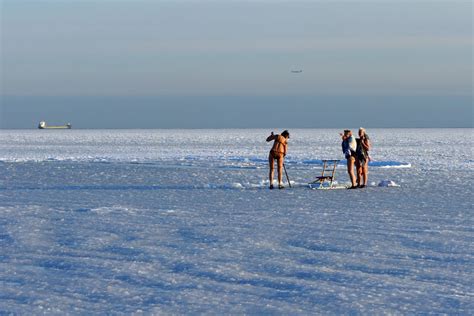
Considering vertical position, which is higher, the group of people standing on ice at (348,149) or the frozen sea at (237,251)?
the group of people standing on ice at (348,149)

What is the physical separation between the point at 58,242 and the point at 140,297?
11.8ft

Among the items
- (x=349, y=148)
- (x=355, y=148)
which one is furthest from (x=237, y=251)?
(x=355, y=148)

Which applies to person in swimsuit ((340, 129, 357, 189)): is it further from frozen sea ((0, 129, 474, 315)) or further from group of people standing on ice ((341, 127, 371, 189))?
frozen sea ((0, 129, 474, 315))

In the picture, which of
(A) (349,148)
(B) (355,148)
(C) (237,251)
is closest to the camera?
(C) (237,251)

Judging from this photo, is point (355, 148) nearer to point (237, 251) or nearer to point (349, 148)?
point (349, 148)

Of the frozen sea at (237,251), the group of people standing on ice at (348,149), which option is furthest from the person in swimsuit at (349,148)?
the frozen sea at (237,251)

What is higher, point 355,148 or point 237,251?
point 355,148

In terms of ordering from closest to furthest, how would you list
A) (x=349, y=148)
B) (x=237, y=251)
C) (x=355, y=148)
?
(x=237, y=251), (x=349, y=148), (x=355, y=148)

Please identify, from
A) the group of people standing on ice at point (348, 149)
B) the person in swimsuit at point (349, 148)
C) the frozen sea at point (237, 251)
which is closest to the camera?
the frozen sea at point (237, 251)

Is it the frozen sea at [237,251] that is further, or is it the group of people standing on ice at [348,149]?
the group of people standing on ice at [348,149]

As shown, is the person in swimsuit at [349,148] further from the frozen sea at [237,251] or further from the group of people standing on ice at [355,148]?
the frozen sea at [237,251]

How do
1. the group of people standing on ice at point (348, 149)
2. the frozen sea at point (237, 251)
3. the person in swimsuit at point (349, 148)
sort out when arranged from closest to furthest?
1. the frozen sea at point (237, 251)
2. the group of people standing on ice at point (348, 149)
3. the person in swimsuit at point (349, 148)

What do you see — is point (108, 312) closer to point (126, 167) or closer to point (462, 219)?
point (462, 219)

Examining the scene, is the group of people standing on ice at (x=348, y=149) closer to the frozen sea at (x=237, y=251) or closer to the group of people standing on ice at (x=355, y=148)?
the group of people standing on ice at (x=355, y=148)
